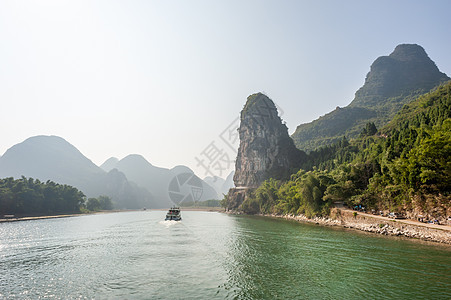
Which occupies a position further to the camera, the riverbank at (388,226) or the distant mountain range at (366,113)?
the distant mountain range at (366,113)

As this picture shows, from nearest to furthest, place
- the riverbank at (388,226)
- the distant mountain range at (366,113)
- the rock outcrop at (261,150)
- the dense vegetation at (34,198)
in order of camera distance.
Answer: the riverbank at (388,226)
the dense vegetation at (34,198)
the rock outcrop at (261,150)
the distant mountain range at (366,113)

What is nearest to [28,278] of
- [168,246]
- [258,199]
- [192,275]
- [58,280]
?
[58,280]

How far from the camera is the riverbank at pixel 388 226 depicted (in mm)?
27141

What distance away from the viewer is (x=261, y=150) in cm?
14100

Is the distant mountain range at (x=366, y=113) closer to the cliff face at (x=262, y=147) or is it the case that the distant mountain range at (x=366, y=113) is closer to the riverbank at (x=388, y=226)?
the cliff face at (x=262, y=147)

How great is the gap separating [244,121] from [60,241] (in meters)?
132

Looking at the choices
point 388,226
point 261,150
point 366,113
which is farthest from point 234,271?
point 366,113

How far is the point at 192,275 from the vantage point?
17828mm

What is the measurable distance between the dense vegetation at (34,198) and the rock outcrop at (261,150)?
78.1 meters

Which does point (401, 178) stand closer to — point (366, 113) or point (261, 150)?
point (261, 150)

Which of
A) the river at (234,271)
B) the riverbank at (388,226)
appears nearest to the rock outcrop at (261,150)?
the riverbank at (388,226)

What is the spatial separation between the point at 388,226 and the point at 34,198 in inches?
4182

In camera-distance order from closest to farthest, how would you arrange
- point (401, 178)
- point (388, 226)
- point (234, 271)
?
1. point (234, 271)
2. point (388, 226)
3. point (401, 178)

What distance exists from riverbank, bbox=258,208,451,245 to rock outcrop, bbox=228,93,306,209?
71036 millimetres
